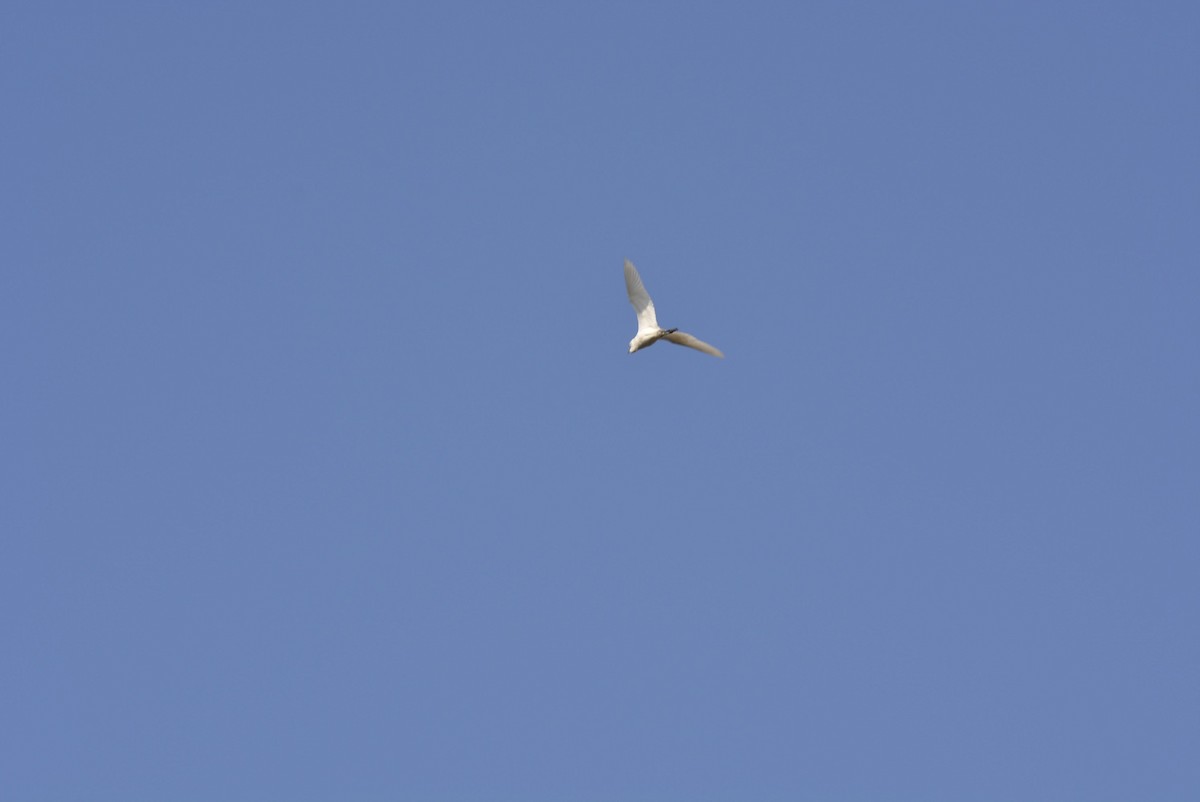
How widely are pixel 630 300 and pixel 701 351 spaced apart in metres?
5.03

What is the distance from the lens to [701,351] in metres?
46.9

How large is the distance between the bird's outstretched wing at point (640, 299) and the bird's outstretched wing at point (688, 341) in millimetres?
1068

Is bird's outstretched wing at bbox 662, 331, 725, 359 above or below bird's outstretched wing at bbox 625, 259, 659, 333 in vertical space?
below

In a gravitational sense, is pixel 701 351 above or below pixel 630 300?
below

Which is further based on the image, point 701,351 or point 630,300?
point 630,300

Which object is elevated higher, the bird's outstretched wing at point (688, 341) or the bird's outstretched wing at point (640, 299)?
the bird's outstretched wing at point (640, 299)

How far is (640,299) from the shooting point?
4959 cm

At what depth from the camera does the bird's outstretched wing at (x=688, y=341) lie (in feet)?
153

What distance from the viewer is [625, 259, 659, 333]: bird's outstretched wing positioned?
49125mm

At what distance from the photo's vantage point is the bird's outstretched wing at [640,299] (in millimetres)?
49125

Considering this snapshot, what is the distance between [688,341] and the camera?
4784 centimetres

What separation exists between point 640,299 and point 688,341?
134 inches

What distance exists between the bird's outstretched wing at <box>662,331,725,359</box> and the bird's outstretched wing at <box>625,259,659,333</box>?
1.07 metres

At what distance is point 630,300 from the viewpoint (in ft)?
164
